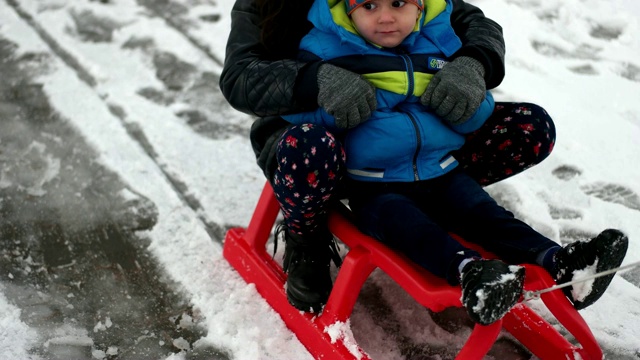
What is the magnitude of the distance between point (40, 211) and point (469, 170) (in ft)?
4.05

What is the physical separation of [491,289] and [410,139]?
425 millimetres

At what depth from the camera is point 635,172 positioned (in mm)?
2367

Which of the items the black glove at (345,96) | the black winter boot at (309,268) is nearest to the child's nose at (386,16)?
the black glove at (345,96)

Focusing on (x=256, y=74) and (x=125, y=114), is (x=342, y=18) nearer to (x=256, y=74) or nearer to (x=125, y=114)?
(x=256, y=74)

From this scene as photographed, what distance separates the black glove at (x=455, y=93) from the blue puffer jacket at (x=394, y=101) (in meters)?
0.03

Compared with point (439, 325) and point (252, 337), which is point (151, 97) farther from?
point (439, 325)

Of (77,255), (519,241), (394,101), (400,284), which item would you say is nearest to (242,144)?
(77,255)

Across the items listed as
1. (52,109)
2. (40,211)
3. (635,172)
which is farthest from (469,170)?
(52,109)

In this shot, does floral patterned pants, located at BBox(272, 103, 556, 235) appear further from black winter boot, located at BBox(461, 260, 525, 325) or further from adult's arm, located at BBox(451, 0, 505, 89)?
black winter boot, located at BBox(461, 260, 525, 325)

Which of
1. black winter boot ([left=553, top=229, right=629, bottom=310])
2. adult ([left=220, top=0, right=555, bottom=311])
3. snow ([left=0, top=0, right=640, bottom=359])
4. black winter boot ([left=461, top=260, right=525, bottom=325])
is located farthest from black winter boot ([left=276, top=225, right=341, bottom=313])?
black winter boot ([left=553, top=229, right=629, bottom=310])

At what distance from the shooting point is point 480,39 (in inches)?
68.4

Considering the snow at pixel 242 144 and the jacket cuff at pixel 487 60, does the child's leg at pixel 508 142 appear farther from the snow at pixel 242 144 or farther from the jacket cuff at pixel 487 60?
the snow at pixel 242 144

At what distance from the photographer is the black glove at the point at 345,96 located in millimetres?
1524

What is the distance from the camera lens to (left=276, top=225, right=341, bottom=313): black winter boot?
1.68 m
